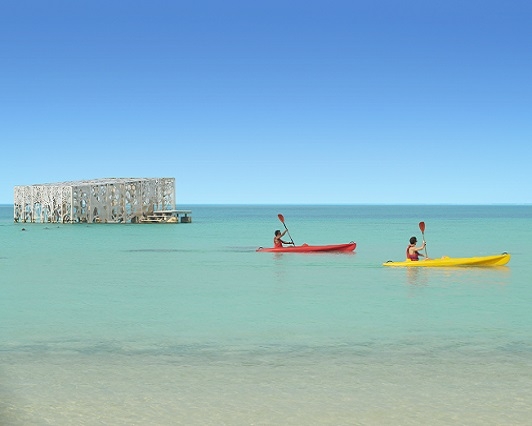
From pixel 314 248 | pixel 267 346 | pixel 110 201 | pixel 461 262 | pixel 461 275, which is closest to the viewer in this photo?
pixel 267 346

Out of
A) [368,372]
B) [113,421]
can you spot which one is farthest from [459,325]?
[113,421]

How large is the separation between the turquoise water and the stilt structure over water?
45783 mm

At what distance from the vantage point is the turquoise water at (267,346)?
33.7 ft

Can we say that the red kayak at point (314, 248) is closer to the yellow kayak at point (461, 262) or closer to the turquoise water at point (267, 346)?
the turquoise water at point (267, 346)

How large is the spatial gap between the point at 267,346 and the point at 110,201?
6455cm

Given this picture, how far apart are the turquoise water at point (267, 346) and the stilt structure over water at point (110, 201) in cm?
4578

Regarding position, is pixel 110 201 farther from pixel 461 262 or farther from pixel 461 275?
pixel 461 275

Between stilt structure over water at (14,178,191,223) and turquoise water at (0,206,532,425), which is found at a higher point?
stilt structure over water at (14,178,191,223)

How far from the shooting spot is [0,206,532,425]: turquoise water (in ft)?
33.7

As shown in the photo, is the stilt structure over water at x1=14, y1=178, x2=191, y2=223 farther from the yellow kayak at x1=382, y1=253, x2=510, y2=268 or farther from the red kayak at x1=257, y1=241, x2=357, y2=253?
the yellow kayak at x1=382, y1=253, x2=510, y2=268

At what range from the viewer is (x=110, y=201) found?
7731 centimetres

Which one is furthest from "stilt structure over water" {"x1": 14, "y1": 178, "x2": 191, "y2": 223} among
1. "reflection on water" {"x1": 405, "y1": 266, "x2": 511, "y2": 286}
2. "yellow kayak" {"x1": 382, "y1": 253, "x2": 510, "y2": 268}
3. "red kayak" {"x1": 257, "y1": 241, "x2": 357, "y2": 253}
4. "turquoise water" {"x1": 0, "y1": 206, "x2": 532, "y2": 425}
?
"reflection on water" {"x1": 405, "y1": 266, "x2": 511, "y2": 286}

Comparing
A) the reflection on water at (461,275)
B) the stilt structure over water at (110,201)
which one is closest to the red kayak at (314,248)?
the reflection on water at (461,275)

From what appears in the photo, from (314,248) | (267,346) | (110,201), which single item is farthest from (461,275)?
(110,201)
